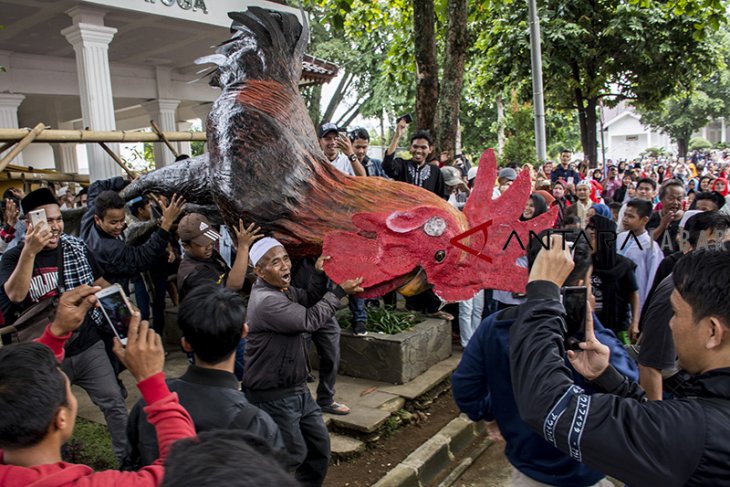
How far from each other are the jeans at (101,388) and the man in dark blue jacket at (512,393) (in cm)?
211

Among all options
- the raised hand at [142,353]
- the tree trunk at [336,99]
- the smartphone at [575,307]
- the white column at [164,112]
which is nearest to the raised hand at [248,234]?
the raised hand at [142,353]

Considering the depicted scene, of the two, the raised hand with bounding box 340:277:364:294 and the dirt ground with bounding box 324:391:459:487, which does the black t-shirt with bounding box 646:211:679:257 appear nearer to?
the dirt ground with bounding box 324:391:459:487

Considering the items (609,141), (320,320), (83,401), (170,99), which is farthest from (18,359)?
(609,141)

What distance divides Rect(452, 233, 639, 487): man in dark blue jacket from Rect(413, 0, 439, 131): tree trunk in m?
4.76

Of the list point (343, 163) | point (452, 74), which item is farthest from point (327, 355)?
point (452, 74)

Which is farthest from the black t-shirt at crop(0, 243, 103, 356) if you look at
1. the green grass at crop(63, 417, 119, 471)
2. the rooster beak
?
the rooster beak

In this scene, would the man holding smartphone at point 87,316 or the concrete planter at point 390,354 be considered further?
the concrete planter at point 390,354

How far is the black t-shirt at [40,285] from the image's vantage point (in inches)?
127

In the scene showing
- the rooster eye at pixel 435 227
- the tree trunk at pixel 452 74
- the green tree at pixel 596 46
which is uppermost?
the green tree at pixel 596 46

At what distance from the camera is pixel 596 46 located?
15398 mm

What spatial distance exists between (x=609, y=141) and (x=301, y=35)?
70128 mm

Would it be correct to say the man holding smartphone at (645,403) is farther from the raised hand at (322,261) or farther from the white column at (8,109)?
the white column at (8,109)

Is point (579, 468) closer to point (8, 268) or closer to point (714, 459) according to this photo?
point (714, 459)

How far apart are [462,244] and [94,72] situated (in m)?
6.72
